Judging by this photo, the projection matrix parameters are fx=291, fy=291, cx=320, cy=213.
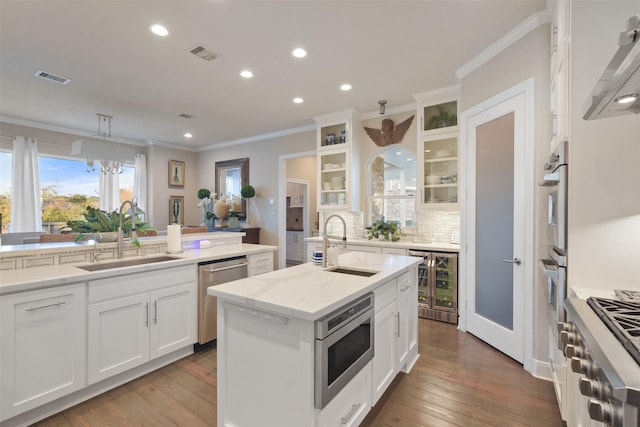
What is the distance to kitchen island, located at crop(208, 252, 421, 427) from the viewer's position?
1335mm

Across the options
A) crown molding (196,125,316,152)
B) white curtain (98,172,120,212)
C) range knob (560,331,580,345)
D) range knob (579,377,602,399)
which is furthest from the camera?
white curtain (98,172,120,212)

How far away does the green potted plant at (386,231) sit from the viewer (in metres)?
4.36

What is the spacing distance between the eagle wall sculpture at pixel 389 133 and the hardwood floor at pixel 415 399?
3.12 metres

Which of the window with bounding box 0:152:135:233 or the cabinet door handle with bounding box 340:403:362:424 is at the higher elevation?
the window with bounding box 0:152:135:233

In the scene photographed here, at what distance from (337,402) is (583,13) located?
2.50 meters

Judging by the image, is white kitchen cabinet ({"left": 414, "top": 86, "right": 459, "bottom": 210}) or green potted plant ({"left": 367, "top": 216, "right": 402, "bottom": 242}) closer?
white kitchen cabinet ({"left": 414, "top": 86, "right": 459, "bottom": 210})

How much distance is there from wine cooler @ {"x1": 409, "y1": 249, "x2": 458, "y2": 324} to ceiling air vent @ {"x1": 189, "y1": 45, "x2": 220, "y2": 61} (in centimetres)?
329

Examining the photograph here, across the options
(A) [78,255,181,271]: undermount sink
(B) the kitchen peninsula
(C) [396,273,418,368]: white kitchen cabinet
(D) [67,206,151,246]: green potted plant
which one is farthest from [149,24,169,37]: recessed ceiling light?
(C) [396,273,418,368]: white kitchen cabinet

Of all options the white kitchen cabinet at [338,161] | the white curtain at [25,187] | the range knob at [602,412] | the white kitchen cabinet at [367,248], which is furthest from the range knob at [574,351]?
the white curtain at [25,187]

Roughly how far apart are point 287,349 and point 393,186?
3.82m

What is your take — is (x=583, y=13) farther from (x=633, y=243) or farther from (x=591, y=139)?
(x=633, y=243)

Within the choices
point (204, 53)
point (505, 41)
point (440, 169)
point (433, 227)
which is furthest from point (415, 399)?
point (204, 53)

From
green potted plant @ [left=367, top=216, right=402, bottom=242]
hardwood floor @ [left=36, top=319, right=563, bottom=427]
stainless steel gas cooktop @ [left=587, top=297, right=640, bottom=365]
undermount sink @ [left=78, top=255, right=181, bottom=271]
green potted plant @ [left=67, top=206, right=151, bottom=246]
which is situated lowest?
hardwood floor @ [left=36, top=319, right=563, bottom=427]

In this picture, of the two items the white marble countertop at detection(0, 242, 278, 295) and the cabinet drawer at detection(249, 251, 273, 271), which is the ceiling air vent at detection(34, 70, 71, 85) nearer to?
the white marble countertop at detection(0, 242, 278, 295)
